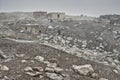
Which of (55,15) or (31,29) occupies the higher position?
(55,15)

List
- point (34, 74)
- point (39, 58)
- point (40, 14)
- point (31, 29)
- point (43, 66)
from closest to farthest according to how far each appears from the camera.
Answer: point (34, 74) → point (43, 66) → point (39, 58) → point (31, 29) → point (40, 14)

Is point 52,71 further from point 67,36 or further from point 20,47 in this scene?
point 67,36

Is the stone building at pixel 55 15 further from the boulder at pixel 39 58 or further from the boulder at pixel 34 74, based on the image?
the boulder at pixel 34 74

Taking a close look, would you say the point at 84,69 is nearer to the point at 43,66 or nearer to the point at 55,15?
the point at 43,66

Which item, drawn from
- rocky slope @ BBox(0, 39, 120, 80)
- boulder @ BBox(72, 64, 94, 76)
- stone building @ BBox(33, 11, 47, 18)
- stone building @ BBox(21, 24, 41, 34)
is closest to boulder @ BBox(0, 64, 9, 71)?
rocky slope @ BBox(0, 39, 120, 80)

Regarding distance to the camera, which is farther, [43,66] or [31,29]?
[31,29]

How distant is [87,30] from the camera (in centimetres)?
1617

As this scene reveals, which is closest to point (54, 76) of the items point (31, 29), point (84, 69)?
point (84, 69)

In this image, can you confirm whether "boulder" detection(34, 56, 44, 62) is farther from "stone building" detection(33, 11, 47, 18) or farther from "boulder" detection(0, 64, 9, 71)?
"stone building" detection(33, 11, 47, 18)

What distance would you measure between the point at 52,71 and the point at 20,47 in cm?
198

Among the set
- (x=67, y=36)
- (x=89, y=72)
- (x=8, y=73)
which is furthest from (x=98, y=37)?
(x=8, y=73)

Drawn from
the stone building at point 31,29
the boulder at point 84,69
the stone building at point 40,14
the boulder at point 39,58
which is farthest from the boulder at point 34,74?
the stone building at point 40,14

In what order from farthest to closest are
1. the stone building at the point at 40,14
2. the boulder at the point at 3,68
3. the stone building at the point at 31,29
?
1. the stone building at the point at 40,14
2. the stone building at the point at 31,29
3. the boulder at the point at 3,68

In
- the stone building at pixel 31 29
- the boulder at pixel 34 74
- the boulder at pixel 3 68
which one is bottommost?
the stone building at pixel 31 29
